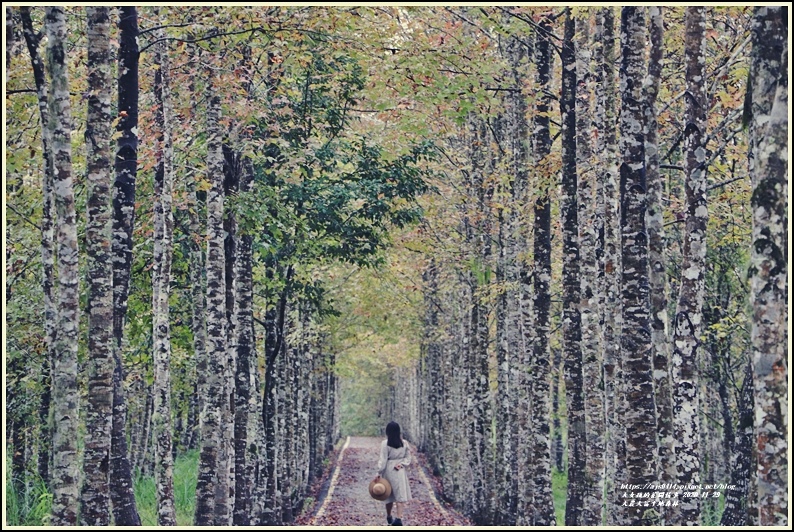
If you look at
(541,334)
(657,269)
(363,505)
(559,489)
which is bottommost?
(559,489)

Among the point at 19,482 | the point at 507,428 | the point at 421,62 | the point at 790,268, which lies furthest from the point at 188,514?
the point at 790,268

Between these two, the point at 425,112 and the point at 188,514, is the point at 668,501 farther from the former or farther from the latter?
the point at 188,514

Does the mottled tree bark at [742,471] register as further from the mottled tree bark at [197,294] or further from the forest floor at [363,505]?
the forest floor at [363,505]

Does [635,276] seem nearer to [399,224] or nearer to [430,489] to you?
[399,224]

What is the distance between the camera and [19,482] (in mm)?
20547

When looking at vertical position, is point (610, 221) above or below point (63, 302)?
above

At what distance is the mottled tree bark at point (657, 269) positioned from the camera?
10.6 meters

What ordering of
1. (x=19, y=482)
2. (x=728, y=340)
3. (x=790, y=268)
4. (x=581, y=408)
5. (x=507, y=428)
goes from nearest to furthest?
(x=790, y=268), (x=581, y=408), (x=19, y=482), (x=507, y=428), (x=728, y=340)

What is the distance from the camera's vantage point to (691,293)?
1054 centimetres

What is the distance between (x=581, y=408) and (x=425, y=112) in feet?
21.5

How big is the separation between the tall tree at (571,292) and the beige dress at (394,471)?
3.13m

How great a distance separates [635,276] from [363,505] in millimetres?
24008

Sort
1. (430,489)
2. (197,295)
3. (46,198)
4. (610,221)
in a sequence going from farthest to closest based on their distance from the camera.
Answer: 1. (430,489)
2. (197,295)
3. (46,198)
4. (610,221)

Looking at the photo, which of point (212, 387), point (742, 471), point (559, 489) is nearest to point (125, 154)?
point (212, 387)
